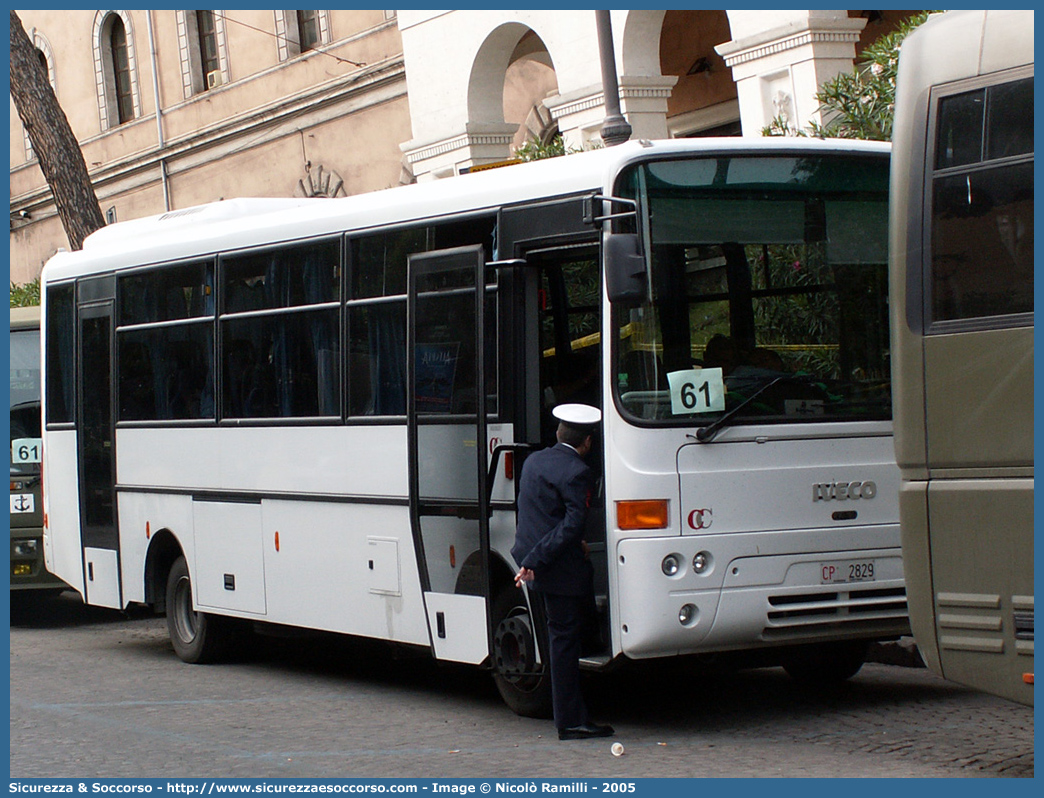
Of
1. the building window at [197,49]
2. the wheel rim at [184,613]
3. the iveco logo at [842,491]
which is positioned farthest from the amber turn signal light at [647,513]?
the building window at [197,49]

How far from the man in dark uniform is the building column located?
29.3ft

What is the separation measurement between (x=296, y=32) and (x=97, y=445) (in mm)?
17149

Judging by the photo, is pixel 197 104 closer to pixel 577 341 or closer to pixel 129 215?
pixel 129 215

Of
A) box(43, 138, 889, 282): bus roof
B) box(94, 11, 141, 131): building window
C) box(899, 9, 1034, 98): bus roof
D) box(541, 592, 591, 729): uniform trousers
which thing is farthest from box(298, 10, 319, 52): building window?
box(899, 9, 1034, 98): bus roof

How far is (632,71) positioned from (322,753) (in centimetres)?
1242

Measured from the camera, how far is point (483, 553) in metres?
8.76

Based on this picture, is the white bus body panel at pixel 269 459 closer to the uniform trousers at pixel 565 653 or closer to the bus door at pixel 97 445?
the bus door at pixel 97 445

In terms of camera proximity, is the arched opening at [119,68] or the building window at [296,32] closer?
the building window at [296,32]

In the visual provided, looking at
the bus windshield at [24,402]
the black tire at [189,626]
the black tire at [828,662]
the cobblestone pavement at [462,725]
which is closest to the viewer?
the cobblestone pavement at [462,725]

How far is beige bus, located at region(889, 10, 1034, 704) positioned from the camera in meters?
6.37

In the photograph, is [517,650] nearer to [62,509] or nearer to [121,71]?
[62,509]

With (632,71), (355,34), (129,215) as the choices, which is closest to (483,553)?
(632,71)

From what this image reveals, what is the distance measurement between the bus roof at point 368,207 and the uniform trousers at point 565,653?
78.9 inches

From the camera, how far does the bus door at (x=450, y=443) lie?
8.78 meters
